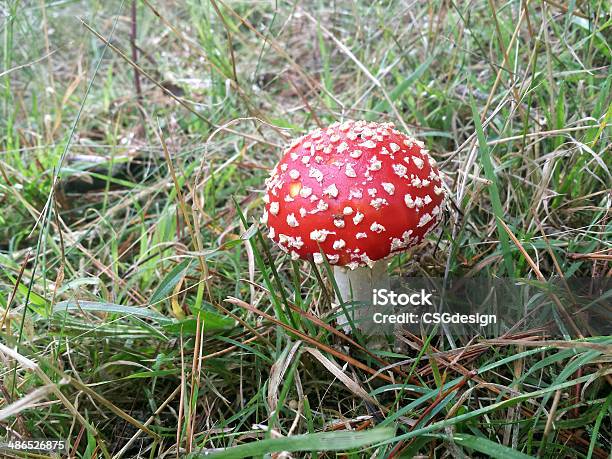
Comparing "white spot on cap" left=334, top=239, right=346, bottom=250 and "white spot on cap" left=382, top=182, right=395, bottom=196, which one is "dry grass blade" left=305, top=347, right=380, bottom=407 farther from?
"white spot on cap" left=382, top=182, right=395, bottom=196

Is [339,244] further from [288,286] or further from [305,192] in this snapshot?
[288,286]

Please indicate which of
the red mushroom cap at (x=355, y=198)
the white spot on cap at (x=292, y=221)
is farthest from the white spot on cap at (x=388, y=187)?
the white spot on cap at (x=292, y=221)

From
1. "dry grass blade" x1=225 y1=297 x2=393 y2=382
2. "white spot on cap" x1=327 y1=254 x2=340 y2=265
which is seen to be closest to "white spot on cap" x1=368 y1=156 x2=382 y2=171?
"white spot on cap" x1=327 y1=254 x2=340 y2=265

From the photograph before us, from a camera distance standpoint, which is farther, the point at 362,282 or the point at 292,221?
the point at 362,282

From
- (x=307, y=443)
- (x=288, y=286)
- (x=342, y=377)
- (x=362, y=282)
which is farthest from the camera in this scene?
(x=288, y=286)

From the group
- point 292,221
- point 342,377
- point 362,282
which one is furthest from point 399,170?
point 342,377

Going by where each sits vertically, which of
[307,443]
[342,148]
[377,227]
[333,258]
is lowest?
[307,443]

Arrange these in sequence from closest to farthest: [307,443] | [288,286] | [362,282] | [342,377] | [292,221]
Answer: [307,443] < [342,377] < [292,221] < [362,282] < [288,286]

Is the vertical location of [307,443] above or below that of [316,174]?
below

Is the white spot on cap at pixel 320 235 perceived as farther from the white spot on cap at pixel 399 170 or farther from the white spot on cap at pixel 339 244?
the white spot on cap at pixel 399 170

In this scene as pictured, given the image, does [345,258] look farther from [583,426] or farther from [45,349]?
[45,349]
